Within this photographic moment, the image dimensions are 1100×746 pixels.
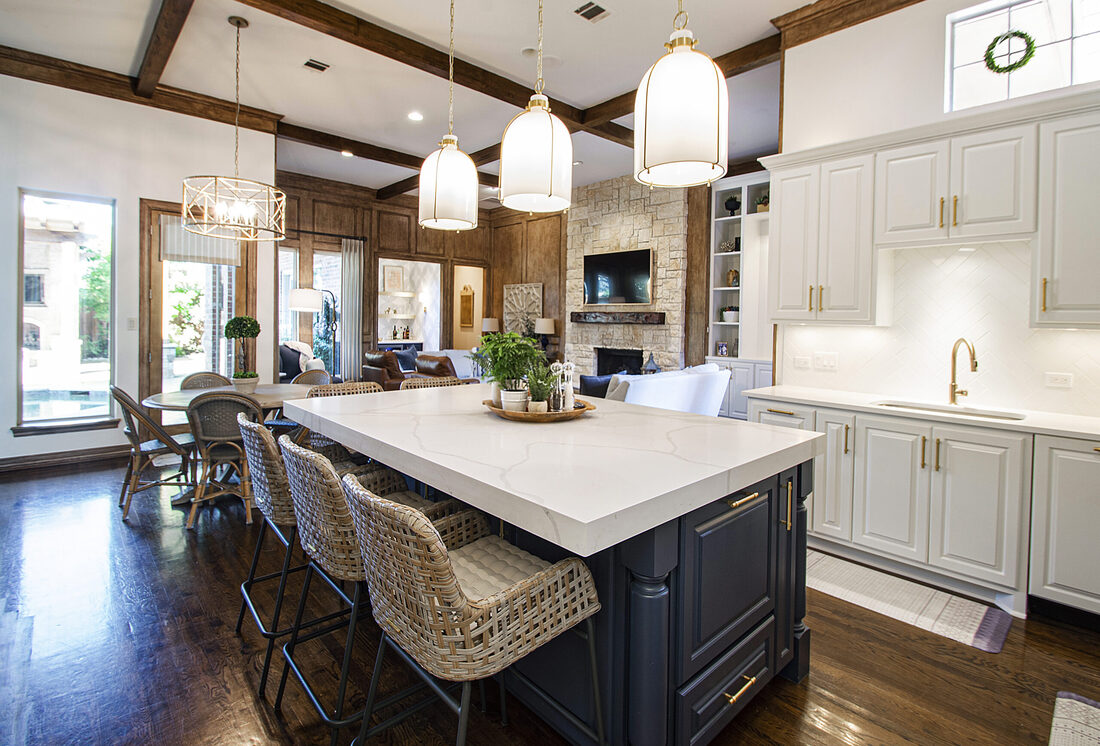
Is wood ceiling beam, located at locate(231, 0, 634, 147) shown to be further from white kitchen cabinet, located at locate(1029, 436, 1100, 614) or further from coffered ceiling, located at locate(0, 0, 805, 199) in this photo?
white kitchen cabinet, located at locate(1029, 436, 1100, 614)

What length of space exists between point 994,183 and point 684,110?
205 centimetres

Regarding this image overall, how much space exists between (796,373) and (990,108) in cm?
172

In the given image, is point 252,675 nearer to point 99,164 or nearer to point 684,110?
point 684,110

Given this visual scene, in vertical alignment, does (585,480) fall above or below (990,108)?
below

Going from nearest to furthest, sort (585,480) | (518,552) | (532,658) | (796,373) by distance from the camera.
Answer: (585,480), (518,552), (532,658), (796,373)

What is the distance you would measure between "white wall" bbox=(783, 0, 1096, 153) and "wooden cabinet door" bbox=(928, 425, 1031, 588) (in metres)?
1.73

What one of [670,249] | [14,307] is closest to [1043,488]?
[670,249]

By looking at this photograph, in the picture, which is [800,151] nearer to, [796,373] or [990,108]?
[990,108]

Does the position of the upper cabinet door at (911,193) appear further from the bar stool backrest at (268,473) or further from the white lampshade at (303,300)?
the white lampshade at (303,300)

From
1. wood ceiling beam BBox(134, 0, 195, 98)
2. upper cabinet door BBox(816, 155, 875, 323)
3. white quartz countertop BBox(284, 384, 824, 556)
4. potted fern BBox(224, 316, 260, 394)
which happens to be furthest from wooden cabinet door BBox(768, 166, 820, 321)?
wood ceiling beam BBox(134, 0, 195, 98)

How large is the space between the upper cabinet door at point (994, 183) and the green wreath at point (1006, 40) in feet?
1.81

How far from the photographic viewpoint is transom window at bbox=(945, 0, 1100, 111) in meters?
2.76

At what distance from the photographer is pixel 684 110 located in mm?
1646

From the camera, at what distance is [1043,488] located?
2.40 m
